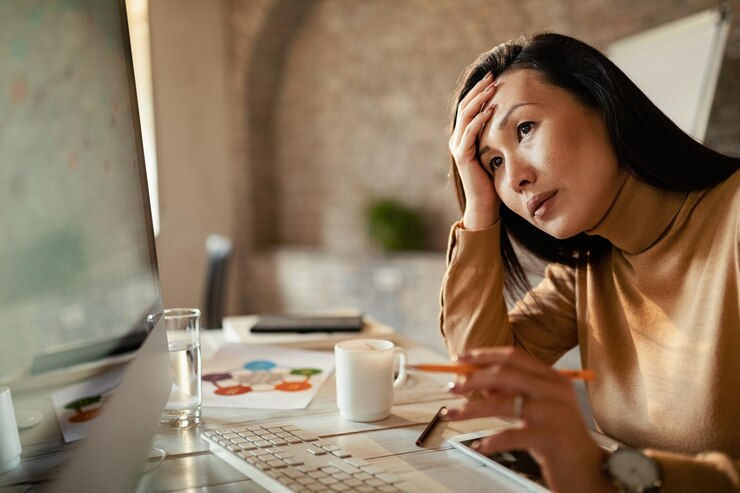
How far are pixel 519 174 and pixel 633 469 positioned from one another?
0.52m

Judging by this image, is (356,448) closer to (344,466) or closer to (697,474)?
(344,466)

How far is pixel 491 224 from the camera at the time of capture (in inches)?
47.8

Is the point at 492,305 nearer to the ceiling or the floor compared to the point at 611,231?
nearer to the floor

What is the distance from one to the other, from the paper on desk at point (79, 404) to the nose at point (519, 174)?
0.69m

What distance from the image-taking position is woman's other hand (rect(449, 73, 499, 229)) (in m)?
1.12

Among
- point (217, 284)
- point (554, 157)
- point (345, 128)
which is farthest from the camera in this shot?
point (345, 128)

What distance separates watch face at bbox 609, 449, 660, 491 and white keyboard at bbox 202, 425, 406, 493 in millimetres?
225

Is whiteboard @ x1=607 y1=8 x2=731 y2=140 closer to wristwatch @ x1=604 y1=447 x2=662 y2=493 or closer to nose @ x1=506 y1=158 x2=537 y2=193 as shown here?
nose @ x1=506 y1=158 x2=537 y2=193

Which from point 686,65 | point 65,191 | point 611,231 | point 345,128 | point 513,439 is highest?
point 345,128

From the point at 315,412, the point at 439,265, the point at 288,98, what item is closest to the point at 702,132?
the point at 439,265

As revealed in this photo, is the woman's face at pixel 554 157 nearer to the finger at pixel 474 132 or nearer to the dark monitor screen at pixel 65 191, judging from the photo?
the finger at pixel 474 132

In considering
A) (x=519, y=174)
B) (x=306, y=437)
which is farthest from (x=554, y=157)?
(x=306, y=437)

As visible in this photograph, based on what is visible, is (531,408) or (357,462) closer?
(531,408)

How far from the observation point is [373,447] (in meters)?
0.89
